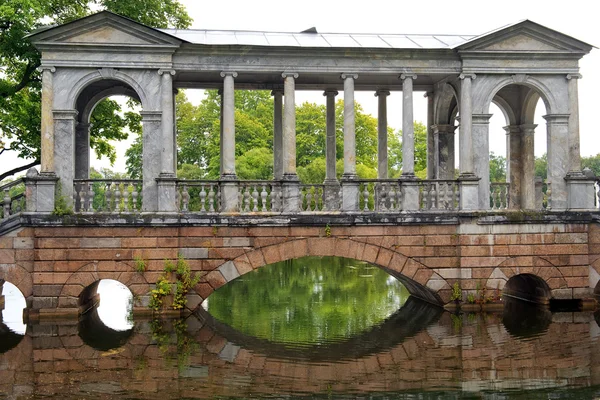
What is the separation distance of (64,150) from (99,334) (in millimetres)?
4482

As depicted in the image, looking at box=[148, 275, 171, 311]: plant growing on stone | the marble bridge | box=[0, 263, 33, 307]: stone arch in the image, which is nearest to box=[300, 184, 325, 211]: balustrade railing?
the marble bridge

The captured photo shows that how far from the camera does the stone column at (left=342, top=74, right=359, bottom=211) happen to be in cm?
1631

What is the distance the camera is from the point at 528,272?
1652 centimetres

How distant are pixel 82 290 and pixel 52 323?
3.24ft

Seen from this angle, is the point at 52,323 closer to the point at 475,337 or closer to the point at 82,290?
the point at 82,290

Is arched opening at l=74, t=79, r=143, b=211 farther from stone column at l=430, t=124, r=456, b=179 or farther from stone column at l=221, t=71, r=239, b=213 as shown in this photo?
stone column at l=430, t=124, r=456, b=179

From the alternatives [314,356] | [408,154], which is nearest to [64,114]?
[314,356]

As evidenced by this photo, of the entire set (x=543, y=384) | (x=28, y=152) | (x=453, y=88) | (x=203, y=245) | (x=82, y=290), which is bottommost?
(x=543, y=384)

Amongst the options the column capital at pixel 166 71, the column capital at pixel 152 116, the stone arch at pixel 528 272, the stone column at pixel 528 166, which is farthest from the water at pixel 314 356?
the column capital at pixel 166 71

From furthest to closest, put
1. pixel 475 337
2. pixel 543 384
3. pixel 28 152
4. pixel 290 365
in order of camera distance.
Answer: pixel 28 152, pixel 475 337, pixel 290 365, pixel 543 384

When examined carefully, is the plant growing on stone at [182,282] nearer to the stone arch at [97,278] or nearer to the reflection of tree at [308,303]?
the stone arch at [97,278]

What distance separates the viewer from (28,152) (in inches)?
826

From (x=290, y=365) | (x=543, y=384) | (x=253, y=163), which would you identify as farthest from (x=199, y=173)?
(x=543, y=384)

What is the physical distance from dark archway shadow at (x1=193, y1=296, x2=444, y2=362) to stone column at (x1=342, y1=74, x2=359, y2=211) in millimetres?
3135
